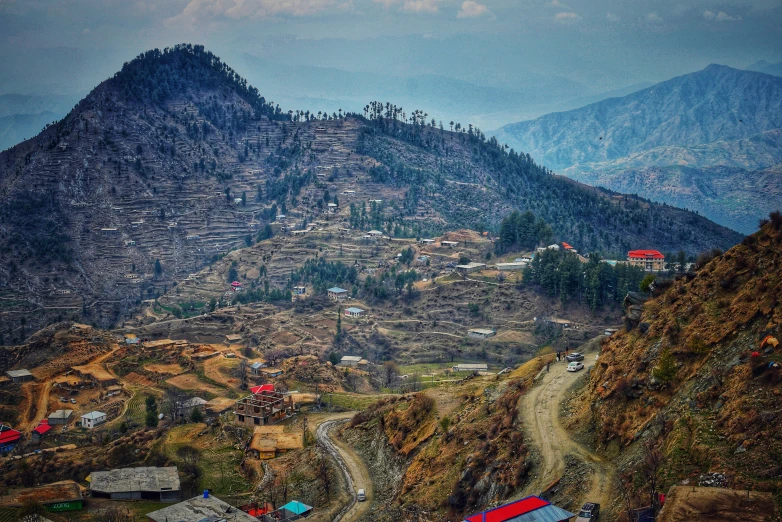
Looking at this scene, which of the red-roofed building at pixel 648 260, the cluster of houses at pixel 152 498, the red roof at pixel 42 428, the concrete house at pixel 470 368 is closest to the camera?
the cluster of houses at pixel 152 498

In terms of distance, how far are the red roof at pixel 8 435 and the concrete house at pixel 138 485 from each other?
17.8 m

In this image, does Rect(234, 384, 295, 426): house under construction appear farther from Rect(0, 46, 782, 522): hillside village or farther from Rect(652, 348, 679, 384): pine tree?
Rect(652, 348, 679, 384): pine tree

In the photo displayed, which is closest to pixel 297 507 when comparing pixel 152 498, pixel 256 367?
pixel 152 498

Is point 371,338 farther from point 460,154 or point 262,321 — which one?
point 460,154

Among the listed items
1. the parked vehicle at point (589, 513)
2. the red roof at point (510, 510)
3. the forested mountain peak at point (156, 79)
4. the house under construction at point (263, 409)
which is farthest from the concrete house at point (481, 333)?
the forested mountain peak at point (156, 79)

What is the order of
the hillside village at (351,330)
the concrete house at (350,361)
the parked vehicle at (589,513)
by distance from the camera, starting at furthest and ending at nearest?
the concrete house at (350,361), the hillside village at (351,330), the parked vehicle at (589,513)

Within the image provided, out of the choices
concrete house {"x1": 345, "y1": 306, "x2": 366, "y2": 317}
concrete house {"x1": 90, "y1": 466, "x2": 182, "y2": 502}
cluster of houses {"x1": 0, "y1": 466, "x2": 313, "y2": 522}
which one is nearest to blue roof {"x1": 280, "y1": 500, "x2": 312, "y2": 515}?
cluster of houses {"x1": 0, "y1": 466, "x2": 313, "y2": 522}

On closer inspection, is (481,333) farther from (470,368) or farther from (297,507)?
(297,507)

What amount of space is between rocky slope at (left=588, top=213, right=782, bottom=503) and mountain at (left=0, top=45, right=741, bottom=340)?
95480mm

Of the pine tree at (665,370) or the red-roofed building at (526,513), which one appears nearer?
the red-roofed building at (526,513)

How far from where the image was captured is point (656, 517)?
81.6 feet

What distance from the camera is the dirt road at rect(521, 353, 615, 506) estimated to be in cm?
3100

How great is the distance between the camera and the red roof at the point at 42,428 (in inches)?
2553

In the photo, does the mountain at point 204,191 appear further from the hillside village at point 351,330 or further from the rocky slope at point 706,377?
the rocky slope at point 706,377
